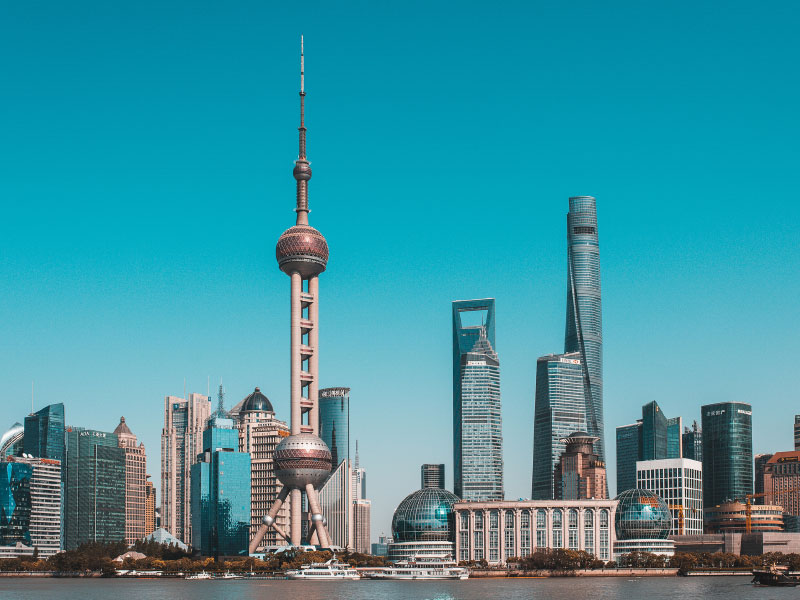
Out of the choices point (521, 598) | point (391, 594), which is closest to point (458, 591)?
point (391, 594)

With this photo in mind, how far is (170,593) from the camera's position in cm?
19575

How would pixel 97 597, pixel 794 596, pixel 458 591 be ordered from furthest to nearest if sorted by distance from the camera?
pixel 458 591 < pixel 97 597 < pixel 794 596

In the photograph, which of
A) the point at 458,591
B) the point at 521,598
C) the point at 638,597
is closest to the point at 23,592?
the point at 458,591

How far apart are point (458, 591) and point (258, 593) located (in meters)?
34.1

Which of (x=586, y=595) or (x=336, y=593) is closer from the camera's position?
(x=586, y=595)

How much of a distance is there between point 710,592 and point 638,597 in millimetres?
19337

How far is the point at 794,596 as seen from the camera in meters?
168

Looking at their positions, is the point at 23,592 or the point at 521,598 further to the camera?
the point at 23,592

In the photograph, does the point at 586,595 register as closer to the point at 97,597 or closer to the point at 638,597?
the point at 638,597

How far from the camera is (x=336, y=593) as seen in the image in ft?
617

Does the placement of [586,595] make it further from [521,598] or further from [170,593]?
[170,593]

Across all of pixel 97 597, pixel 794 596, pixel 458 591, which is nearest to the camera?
pixel 794 596

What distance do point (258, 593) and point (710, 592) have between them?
241ft

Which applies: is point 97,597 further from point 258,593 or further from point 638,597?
point 638,597
